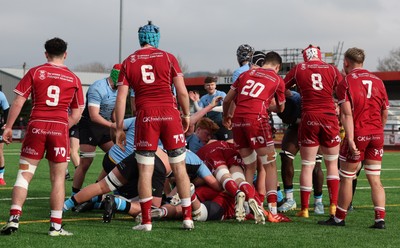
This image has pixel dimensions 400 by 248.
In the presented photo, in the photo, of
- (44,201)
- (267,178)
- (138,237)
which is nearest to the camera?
(138,237)

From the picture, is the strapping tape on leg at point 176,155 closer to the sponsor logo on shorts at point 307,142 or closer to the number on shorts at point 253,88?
the number on shorts at point 253,88

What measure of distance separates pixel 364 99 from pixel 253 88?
4.56ft

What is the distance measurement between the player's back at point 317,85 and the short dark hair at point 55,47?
327cm

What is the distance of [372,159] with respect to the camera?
8289 mm

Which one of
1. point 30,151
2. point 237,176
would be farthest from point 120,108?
point 237,176

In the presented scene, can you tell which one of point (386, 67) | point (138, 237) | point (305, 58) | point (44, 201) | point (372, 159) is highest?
point (305, 58)

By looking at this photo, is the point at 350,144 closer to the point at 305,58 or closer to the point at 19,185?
the point at 305,58

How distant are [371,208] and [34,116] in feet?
17.7

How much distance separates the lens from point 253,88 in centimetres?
883

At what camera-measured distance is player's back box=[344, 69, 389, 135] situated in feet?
26.7

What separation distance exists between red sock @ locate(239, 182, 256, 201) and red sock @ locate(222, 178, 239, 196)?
0.24 feet

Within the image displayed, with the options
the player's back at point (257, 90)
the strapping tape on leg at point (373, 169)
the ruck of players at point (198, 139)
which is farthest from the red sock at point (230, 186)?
the strapping tape on leg at point (373, 169)

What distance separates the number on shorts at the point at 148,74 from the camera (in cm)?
770

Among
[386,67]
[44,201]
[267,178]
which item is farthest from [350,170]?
[386,67]
